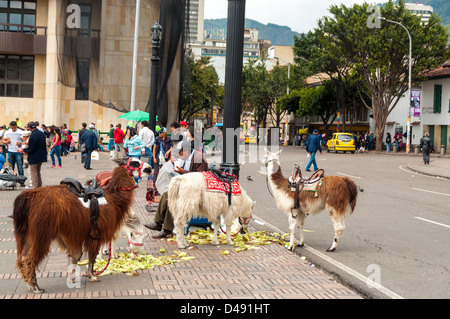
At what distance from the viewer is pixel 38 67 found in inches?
1689

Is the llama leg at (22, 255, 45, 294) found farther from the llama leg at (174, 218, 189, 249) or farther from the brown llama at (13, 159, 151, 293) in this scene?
the llama leg at (174, 218, 189, 249)

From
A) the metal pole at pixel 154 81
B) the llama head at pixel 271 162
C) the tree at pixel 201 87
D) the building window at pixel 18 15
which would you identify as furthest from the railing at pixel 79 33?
the tree at pixel 201 87

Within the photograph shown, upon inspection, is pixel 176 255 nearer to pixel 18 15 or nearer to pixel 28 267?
pixel 28 267

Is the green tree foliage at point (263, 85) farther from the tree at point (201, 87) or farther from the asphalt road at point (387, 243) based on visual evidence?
the asphalt road at point (387, 243)

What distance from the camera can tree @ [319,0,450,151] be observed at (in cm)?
4481

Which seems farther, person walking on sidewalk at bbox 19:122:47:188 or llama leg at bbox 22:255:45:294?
Result: person walking on sidewalk at bbox 19:122:47:188

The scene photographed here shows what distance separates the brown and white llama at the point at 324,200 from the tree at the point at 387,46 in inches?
1521

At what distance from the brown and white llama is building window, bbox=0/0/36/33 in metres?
39.7

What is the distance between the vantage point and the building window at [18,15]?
4309 cm

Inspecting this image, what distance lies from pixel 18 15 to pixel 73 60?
67.7 ft

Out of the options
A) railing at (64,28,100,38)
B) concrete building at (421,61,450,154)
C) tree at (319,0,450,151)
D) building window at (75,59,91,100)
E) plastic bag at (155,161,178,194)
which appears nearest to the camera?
plastic bag at (155,161,178,194)

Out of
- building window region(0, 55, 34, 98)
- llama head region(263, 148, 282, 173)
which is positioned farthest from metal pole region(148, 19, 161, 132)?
building window region(0, 55, 34, 98)

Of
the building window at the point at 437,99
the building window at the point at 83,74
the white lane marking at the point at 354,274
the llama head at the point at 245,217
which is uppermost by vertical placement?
the building window at the point at 437,99
